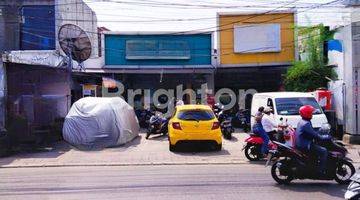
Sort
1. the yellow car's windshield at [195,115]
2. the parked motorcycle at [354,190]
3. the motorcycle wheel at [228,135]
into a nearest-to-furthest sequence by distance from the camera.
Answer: the parked motorcycle at [354,190] < the yellow car's windshield at [195,115] < the motorcycle wheel at [228,135]

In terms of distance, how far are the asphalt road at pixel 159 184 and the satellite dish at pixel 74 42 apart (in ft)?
43.2

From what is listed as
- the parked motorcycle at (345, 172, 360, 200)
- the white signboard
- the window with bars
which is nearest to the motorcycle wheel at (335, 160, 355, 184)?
the parked motorcycle at (345, 172, 360, 200)

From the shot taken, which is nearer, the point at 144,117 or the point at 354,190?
the point at 354,190

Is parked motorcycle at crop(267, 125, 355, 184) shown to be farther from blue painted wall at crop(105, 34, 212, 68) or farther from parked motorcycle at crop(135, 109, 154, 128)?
blue painted wall at crop(105, 34, 212, 68)

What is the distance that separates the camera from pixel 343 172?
11.4 metres

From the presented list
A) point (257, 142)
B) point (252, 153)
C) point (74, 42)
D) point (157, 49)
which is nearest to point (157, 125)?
point (74, 42)

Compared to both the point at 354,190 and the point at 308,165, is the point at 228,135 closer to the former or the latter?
the point at 308,165

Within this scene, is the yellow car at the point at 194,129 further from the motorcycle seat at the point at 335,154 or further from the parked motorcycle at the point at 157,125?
the motorcycle seat at the point at 335,154

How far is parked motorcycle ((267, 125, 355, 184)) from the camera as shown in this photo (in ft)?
36.7

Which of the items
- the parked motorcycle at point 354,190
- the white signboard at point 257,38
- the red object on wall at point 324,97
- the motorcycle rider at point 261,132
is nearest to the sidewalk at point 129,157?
the motorcycle rider at point 261,132

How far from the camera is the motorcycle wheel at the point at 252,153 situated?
15.7 meters

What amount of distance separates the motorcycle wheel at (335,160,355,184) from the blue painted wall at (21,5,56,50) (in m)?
21.5

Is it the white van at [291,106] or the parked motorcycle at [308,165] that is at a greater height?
the white van at [291,106]

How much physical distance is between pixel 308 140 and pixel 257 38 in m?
19.1
